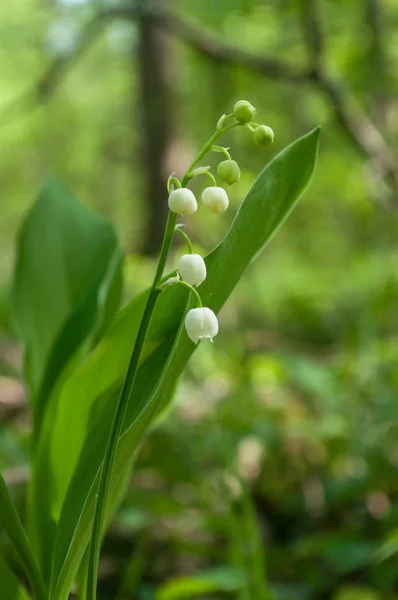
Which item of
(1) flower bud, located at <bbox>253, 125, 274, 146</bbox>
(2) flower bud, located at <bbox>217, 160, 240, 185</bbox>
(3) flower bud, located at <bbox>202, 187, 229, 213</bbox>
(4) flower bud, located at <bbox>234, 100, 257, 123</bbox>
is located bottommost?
(3) flower bud, located at <bbox>202, 187, 229, 213</bbox>

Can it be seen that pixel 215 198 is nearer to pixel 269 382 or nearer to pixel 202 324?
pixel 202 324

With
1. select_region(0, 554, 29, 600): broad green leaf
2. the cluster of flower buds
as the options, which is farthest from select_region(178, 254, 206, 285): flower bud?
select_region(0, 554, 29, 600): broad green leaf

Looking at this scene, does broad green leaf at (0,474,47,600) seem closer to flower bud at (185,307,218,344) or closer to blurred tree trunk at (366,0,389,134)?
flower bud at (185,307,218,344)

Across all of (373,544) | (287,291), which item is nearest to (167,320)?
(373,544)

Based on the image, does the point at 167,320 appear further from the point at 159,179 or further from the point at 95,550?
the point at 159,179

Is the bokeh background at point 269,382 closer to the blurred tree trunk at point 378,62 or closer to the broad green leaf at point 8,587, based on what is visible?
the blurred tree trunk at point 378,62

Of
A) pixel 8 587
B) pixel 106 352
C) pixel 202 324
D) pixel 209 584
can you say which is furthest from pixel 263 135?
pixel 209 584
